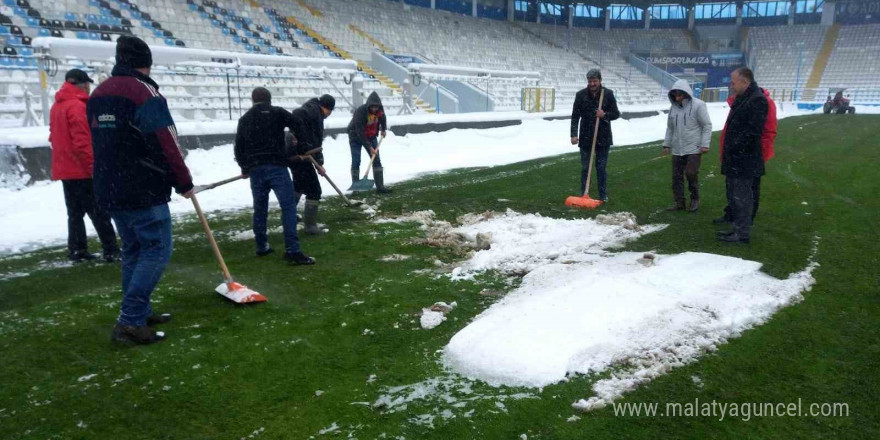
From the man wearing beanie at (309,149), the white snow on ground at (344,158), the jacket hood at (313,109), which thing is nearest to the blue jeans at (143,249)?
the man wearing beanie at (309,149)

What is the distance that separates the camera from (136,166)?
3580mm

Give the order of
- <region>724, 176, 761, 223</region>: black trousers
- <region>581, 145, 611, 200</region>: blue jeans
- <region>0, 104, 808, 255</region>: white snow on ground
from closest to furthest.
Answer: <region>724, 176, 761, 223</region>: black trousers
<region>0, 104, 808, 255</region>: white snow on ground
<region>581, 145, 611, 200</region>: blue jeans

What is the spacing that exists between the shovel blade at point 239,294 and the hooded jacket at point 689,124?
5.16m

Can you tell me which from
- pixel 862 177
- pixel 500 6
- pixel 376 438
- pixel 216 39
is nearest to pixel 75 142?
pixel 376 438

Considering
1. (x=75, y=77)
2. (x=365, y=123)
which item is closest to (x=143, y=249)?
(x=75, y=77)

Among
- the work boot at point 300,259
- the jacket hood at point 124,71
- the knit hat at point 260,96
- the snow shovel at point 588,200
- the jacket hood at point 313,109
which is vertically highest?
the jacket hood at point 124,71

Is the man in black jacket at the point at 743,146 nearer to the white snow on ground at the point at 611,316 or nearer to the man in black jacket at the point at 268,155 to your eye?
the white snow on ground at the point at 611,316

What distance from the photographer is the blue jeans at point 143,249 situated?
3643 millimetres

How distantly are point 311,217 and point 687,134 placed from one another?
4.58m

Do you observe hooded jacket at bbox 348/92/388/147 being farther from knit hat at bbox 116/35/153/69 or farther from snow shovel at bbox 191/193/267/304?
knit hat at bbox 116/35/153/69

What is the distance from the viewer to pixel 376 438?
8.85ft

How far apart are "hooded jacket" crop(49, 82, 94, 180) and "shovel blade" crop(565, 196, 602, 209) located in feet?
17.8

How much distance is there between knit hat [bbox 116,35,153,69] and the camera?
3.55 metres

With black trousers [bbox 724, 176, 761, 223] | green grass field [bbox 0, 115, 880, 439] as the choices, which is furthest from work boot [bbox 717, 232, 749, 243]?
black trousers [bbox 724, 176, 761, 223]
